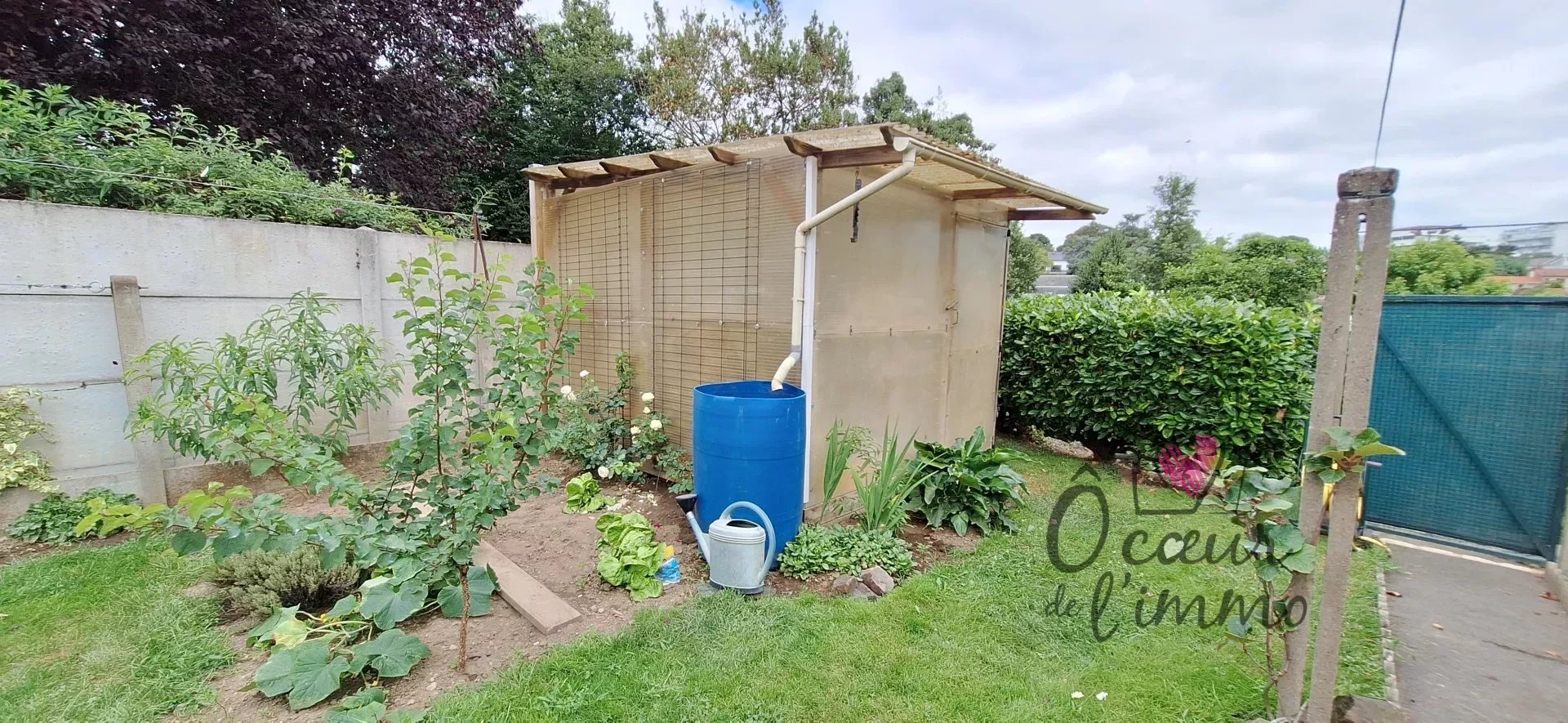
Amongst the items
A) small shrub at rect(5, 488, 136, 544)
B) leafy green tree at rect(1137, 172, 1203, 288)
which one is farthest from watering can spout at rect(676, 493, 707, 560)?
leafy green tree at rect(1137, 172, 1203, 288)

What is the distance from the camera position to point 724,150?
3.52 m

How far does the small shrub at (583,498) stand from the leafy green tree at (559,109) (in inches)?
309

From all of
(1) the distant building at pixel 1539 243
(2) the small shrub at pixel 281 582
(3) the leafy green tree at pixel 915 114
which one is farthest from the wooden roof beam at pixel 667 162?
(3) the leafy green tree at pixel 915 114

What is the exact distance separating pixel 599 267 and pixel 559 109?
8307 mm

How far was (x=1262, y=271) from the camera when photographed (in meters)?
12.9

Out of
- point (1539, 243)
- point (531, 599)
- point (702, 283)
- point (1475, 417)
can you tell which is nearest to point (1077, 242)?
point (1539, 243)

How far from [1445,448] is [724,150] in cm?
477

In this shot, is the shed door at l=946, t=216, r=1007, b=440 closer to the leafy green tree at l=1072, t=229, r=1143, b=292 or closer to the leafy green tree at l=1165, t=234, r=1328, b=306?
the leafy green tree at l=1165, t=234, r=1328, b=306

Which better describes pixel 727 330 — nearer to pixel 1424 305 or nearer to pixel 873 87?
pixel 1424 305

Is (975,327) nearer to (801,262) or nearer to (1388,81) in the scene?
(801,262)

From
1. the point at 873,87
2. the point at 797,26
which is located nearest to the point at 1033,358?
the point at 797,26

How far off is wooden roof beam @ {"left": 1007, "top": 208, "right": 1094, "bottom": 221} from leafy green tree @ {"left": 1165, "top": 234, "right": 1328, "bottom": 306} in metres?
8.93

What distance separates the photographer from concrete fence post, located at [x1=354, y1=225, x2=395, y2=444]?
4.41m

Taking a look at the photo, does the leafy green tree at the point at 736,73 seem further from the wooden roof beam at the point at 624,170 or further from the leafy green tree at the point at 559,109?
the wooden roof beam at the point at 624,170
